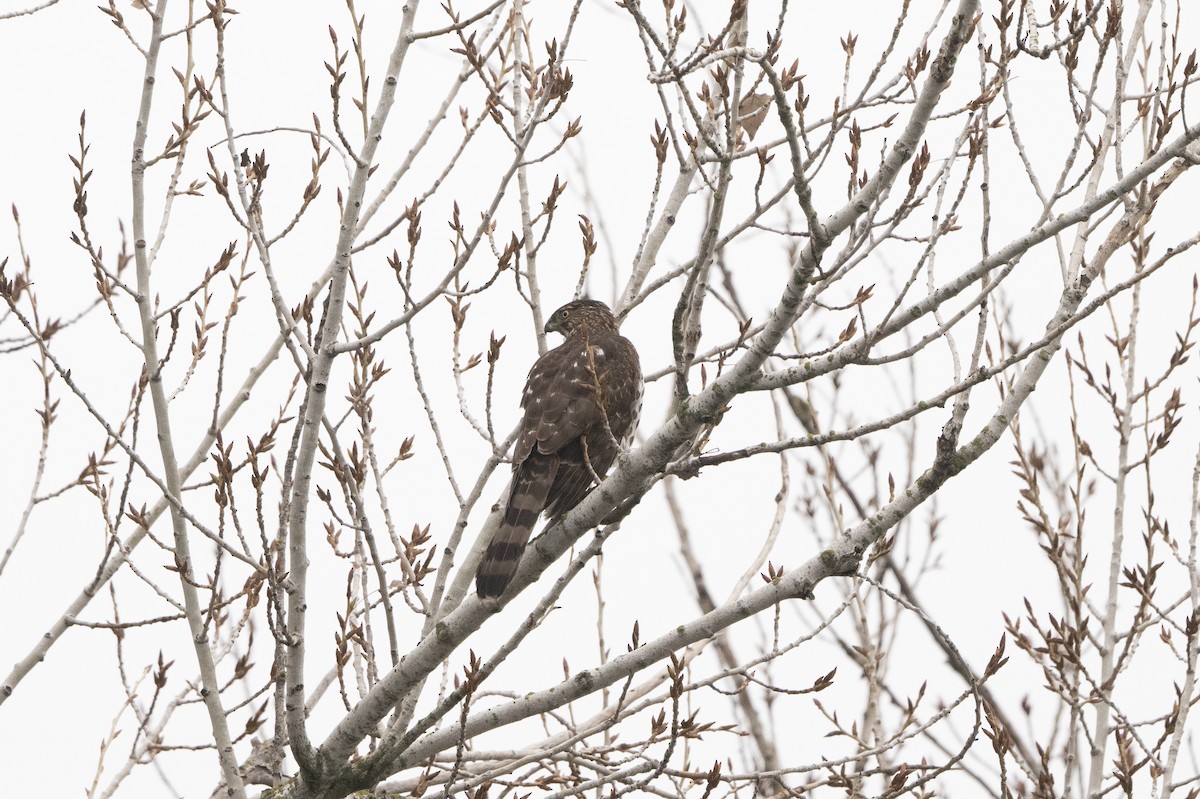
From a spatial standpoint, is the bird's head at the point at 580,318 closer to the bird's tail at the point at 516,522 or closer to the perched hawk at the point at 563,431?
the perched hawk at the point at 563,431

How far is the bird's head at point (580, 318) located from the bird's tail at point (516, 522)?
1.22 m

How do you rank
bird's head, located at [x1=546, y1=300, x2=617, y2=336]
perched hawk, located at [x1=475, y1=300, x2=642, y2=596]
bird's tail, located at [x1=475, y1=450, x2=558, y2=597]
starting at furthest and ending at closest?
bird's head, located at [x1=546, y1=300, x2=617, y2=336] → perched hawk, located at [x1=475, y1=300, x2=642, y2=596] → bird's tail, located at [x1=475, y1=450, x2=558, y2=597]

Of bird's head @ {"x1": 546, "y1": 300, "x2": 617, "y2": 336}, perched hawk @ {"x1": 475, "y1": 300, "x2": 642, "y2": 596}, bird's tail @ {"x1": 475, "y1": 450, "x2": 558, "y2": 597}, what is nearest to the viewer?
bird's tail @ {"x1": 475, "y1": 450, "x2": 558, "y2": 597}

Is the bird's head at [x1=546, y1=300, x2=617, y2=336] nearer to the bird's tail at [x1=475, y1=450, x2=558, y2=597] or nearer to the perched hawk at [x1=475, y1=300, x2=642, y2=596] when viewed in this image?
the perched hawk at [x1=475, y1=300, x2=642, y2=596]

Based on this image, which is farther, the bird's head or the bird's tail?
the bird's head

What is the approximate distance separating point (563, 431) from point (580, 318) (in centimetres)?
148

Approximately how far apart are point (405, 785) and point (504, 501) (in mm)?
1242

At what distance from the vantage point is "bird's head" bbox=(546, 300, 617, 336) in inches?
249

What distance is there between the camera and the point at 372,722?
174 inches

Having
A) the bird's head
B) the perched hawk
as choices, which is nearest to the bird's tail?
the perched hawk

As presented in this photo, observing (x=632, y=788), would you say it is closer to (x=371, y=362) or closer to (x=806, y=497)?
(x=371, y=362)

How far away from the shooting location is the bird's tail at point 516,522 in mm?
4383

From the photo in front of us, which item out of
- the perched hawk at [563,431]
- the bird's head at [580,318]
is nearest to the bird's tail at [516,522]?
the perched hawk at [563,431]

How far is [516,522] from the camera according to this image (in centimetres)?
475
